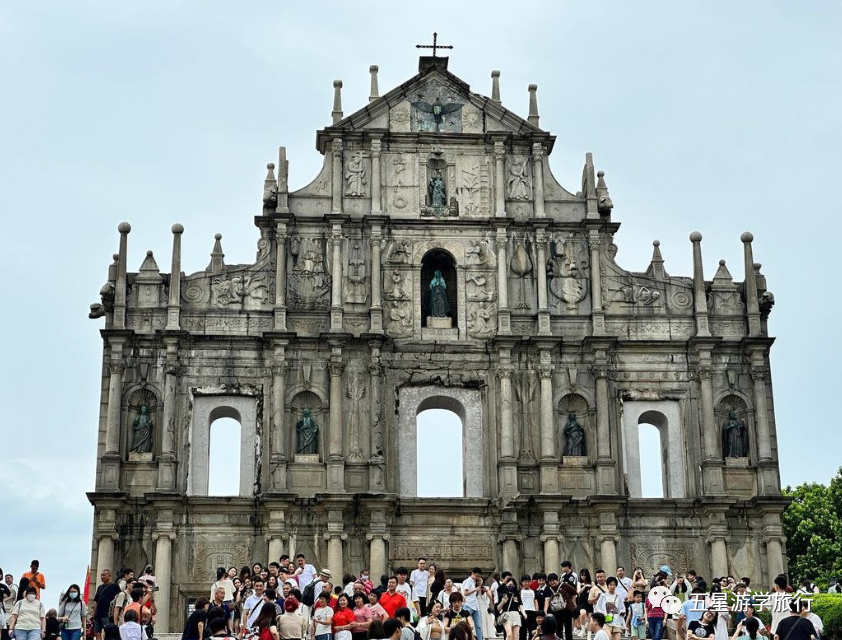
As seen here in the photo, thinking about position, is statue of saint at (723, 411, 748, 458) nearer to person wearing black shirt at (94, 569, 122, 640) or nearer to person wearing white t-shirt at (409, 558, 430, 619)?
person wearing white t-shirt at (409, 558, 430, 619)

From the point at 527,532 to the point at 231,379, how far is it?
835 cm

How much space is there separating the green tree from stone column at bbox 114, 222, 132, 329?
24845 mm

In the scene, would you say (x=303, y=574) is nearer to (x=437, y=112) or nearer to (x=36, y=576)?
(x=36, y=576)

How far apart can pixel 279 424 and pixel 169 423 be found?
106 inches

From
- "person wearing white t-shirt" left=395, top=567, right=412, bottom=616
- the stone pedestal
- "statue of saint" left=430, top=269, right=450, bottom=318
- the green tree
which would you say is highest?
"statue of saint" left=430, top=269, right=450, bottom=318

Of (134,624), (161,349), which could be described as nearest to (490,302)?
(161,349)

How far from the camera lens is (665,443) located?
129 feet

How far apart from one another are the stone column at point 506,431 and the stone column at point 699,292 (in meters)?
5.06

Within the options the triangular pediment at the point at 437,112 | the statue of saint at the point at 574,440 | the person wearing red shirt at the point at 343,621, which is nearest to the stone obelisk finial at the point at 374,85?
the triangular pediment at the point at 437,112

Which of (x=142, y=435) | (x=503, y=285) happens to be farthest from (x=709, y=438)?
(x=142, y=435)

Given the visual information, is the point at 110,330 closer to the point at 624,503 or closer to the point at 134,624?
the point at 624,503

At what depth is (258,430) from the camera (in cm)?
3816

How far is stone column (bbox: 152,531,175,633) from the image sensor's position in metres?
35.6
